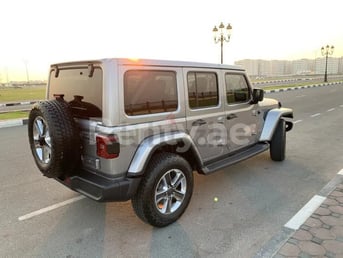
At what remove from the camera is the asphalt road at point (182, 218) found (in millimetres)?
2838

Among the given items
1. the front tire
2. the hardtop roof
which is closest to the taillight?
the front tire

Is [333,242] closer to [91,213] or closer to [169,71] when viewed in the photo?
[169,71]

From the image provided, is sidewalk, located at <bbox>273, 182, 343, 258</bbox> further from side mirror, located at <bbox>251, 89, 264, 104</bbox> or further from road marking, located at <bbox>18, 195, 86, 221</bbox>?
road marking, located at <bbox>18, 195, 86, 221</bbox>

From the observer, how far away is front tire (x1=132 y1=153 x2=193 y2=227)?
3.02 meters

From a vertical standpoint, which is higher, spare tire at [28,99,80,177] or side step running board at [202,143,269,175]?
spare tire at [28,99,80,177]

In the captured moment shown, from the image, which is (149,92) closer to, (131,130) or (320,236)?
(131,130)

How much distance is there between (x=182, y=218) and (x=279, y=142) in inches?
111

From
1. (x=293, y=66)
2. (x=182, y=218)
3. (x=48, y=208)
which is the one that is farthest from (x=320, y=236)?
(x=293, y=66)

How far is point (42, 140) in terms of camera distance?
3.17 meters

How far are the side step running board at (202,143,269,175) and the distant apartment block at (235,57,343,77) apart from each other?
11837 cm

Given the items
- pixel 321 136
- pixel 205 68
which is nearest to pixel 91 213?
pixel 205 68

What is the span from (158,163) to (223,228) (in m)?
1.06

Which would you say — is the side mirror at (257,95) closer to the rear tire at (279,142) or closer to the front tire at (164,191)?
the rear tire at (279,142)

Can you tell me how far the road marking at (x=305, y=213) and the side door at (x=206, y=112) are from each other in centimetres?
129
